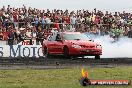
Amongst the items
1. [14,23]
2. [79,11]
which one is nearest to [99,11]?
[79,11]

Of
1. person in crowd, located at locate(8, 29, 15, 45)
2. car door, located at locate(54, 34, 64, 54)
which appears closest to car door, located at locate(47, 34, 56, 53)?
car door, located at locate(54, 34, 64, 54)

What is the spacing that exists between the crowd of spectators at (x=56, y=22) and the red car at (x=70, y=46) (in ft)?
9.76

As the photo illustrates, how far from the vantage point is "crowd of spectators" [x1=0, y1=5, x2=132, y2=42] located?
1057 inches

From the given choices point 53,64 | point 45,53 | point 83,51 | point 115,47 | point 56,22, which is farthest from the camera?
point 56,22

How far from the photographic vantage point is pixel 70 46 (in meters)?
22.6

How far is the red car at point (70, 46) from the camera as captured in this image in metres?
22.6

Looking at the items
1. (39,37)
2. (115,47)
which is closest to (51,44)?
(39,37)

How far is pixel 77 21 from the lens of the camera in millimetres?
29172

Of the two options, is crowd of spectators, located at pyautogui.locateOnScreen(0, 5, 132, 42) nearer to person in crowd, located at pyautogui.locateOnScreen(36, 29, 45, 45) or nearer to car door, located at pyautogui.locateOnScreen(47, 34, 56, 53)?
person in crowd, located at pyautogui.locateOnScreen(36, 29, 45, 45)

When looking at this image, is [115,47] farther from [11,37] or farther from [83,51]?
[11,37]

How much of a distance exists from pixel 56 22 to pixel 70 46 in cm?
616

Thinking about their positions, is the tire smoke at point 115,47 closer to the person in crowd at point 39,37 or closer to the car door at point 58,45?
the person in crowd at point 39,37

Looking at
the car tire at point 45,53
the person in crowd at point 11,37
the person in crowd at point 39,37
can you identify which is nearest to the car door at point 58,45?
the car tire at point 45,53

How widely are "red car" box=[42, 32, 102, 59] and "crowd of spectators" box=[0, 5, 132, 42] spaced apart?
9.76 feet
